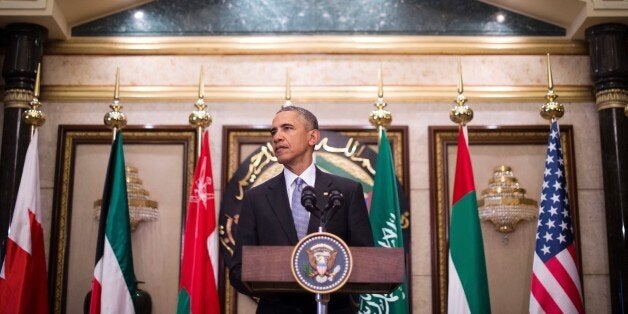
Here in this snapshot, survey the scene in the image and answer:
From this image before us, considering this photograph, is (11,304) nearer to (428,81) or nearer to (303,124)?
(303,124)

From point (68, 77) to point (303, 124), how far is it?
296 centimetres

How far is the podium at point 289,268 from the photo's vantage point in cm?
265

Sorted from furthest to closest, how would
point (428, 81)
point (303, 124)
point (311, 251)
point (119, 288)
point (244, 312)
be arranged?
point (428, 81) → point (244, 312) → point (119, 288) → point (303, 124) → point (311, 251)

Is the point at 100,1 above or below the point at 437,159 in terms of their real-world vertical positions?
above

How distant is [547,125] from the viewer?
5512mm

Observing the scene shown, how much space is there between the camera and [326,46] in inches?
223

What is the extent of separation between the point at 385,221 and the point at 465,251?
0.52 metres

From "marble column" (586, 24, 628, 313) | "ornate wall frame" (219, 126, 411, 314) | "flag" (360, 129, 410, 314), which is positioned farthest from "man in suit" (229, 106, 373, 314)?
"marble column" (586, 24, 628, 313)

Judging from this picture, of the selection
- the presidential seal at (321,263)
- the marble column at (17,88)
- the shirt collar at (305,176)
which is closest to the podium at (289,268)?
the presidential seal at (321,263)

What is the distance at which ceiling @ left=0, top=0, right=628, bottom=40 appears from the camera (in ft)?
17.3

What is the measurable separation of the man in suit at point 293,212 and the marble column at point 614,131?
258cm

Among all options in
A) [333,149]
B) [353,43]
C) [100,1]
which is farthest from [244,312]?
[100,1]

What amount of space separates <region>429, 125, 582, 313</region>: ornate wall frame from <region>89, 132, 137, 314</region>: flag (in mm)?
2085

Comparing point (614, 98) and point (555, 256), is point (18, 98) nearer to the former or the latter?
point (555, 256)
